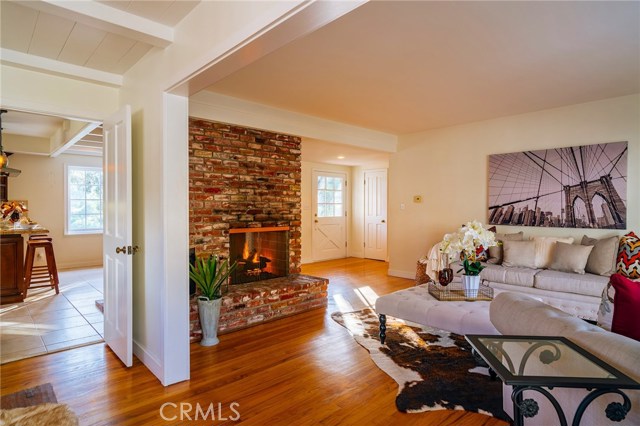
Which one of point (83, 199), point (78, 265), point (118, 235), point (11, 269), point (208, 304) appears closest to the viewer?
point (118, 235)

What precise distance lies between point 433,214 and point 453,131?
1309mm

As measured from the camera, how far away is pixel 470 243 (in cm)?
294

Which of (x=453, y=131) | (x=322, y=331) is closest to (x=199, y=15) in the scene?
(x=322, y=331)

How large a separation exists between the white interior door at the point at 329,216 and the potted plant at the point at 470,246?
4974 mm

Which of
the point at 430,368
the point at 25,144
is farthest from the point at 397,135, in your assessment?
the point at 25,144

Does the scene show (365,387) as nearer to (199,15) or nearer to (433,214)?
(199,15)

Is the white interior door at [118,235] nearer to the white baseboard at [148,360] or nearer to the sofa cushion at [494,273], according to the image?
the white baseboard at [148,360]

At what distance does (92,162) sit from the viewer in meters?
7.59

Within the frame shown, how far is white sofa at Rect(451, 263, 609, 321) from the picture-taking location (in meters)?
3.59

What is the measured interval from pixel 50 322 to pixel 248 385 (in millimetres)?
2744

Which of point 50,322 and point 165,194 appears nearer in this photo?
point 165,194

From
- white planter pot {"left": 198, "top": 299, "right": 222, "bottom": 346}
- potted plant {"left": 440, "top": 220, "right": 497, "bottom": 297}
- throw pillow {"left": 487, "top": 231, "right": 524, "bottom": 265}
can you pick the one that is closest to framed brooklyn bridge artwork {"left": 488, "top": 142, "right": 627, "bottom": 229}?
throw pillow {"left": 487, "top": 231, "right": 524, "bottom": 265}

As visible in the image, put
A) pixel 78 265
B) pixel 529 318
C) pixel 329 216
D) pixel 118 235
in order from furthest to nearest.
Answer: pixel 329 216
pixel 78 265
pixel 118 235
pixel 529 318

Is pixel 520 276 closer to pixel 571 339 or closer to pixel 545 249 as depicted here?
pixel 545 249
